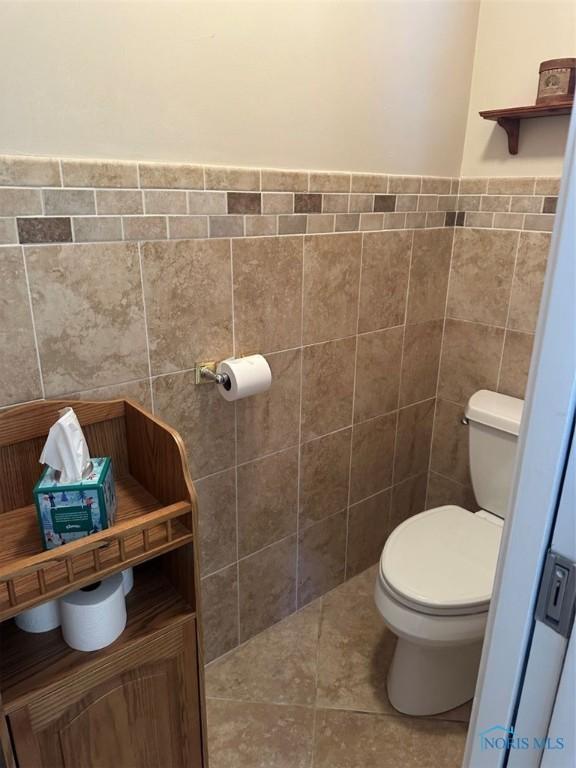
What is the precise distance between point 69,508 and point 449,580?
1.07 metres

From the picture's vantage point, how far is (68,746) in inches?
41.9

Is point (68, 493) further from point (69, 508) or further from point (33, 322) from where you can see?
point (33, 322)

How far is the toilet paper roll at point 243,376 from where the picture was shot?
142 centimetres

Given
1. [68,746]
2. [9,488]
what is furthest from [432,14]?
[68,746]

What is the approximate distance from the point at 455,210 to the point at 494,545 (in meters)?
1.21

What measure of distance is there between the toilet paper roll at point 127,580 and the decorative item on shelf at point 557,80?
1.78 meters

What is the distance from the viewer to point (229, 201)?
142 cm

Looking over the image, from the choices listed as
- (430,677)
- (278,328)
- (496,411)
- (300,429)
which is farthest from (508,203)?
(430,677)

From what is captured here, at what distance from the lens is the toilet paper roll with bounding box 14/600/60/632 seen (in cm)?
107

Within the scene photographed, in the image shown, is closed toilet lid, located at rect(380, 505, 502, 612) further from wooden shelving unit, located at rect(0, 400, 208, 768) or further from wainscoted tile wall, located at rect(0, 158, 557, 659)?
wooden shelving unit, located at rect(0, 400, 208, 768)

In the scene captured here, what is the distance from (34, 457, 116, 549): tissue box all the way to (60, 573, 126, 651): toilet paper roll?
120 millimetres

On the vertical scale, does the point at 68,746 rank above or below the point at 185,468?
below

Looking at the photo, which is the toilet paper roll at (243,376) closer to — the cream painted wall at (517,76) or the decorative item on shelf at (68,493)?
the decorative item on shelf at (68,493)

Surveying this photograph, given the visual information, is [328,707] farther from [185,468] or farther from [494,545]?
[185,468]
